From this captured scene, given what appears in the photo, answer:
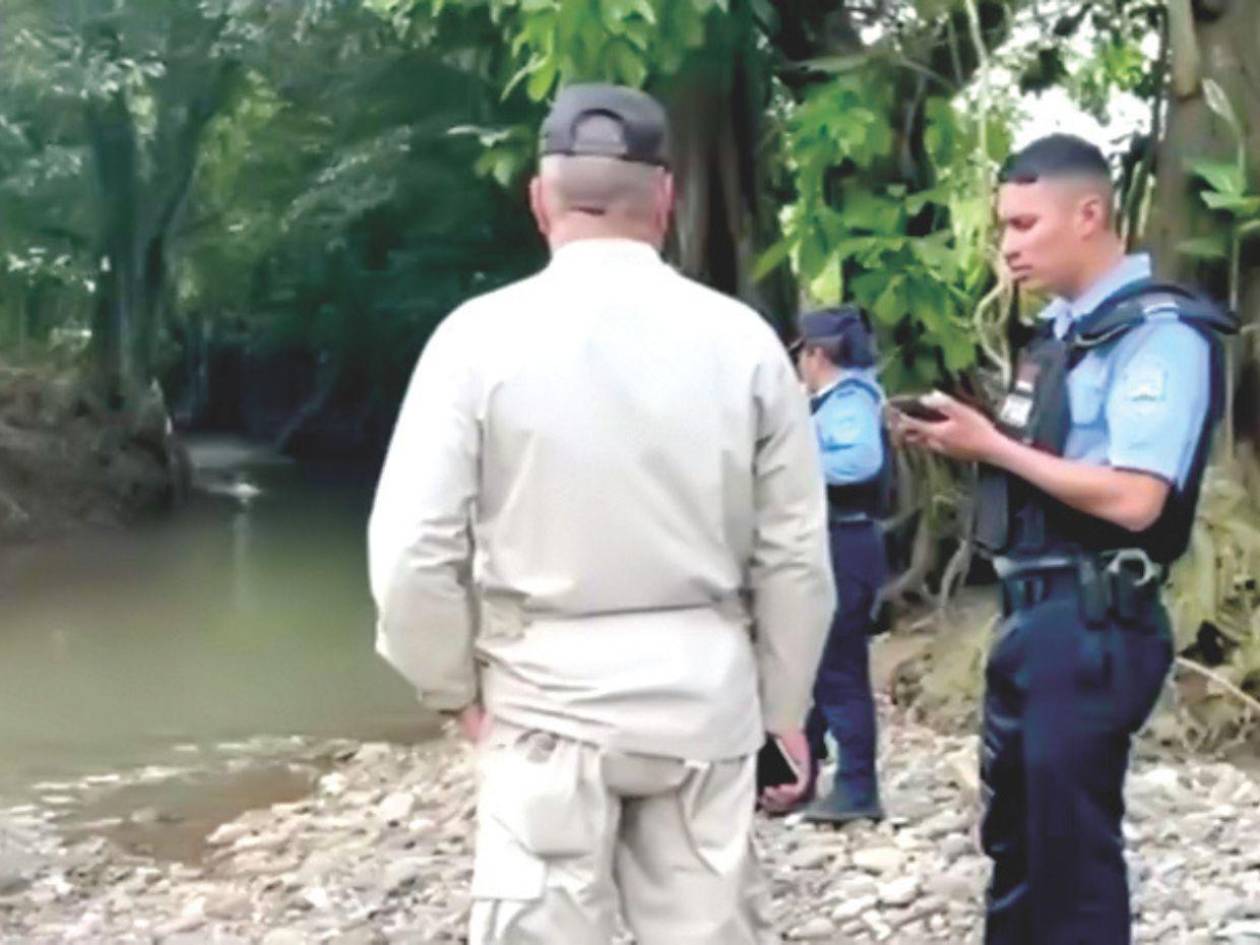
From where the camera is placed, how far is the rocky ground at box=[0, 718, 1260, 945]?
551 cm

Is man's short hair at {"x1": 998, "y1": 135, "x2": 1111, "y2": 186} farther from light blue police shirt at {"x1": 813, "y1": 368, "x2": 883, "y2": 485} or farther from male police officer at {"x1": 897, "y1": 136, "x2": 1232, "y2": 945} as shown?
light blue police shirt at {"x1": 813, "y1": 368, "x2": 883, "y2": 485}

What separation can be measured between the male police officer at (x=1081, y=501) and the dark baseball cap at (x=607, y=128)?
0.65 metres

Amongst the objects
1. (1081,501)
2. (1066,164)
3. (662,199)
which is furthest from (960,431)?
(662,199)

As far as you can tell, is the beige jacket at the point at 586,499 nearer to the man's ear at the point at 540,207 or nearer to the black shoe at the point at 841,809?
the man's ear at the point at 540,207

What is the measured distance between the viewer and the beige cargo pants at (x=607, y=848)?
121 inches

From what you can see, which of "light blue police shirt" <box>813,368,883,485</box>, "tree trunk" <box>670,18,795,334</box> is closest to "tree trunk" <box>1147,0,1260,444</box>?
"light blue police shirt" <box>813,368,883,485</box>

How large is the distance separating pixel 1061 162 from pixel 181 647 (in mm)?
12215

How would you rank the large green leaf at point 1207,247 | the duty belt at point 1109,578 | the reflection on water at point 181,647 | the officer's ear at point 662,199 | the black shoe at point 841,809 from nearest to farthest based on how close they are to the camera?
the officer's ear at point 662,199 → the duty belt at point 1109,578 → the black shoe at point 841,809 → the large green leaf at point 1207,247 → the reflection on water at point 181,647

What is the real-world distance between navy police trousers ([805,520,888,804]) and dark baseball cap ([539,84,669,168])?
2930 millimetres

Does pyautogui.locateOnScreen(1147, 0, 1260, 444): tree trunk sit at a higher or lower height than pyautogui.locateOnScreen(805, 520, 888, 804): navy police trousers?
higher

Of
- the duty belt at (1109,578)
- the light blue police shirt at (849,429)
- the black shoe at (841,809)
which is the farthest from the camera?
the black shoe at (841,809)

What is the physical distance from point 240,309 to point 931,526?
26.2m

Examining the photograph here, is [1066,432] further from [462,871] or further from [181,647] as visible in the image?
[181,647]

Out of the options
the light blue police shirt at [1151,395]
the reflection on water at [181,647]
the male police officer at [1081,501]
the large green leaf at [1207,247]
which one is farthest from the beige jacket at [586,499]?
the reflection on water at [181,647]
